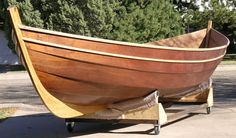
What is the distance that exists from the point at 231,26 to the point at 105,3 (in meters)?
10.7

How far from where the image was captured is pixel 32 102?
48.2 feet

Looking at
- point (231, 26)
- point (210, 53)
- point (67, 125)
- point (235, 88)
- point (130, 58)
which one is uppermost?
point (130, 58)

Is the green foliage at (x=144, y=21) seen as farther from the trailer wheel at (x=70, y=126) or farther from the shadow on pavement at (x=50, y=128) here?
the trailer wheel at (x=70, y=126)

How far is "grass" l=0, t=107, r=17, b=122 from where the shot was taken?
38.4ft

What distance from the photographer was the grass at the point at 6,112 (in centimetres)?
1172

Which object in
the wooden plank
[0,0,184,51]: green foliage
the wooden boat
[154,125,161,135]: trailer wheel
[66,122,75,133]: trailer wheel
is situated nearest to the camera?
the wooden plank

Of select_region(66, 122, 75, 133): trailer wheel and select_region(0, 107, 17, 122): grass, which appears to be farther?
select_region(0, 107, 17, 122): grass

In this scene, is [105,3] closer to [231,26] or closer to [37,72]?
[231,26]

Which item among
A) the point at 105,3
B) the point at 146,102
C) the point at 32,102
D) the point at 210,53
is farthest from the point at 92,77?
the point at 105,3

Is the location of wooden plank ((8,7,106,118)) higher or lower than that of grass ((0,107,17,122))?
higher

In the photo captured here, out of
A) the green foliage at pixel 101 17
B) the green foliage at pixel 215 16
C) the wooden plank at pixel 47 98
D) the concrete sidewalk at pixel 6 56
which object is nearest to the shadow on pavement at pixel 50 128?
the wooden plank at pixel 47 98

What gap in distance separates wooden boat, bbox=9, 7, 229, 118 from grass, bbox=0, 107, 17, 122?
11.9 ft

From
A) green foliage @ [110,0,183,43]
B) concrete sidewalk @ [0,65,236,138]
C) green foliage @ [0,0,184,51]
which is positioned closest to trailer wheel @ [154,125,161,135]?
concrete sidewalk @ [0,65,236,138]

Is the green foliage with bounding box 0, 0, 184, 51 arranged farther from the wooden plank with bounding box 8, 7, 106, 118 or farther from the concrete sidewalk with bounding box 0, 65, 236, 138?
the wooden plank with bounding box 8, 7, 106, 118
